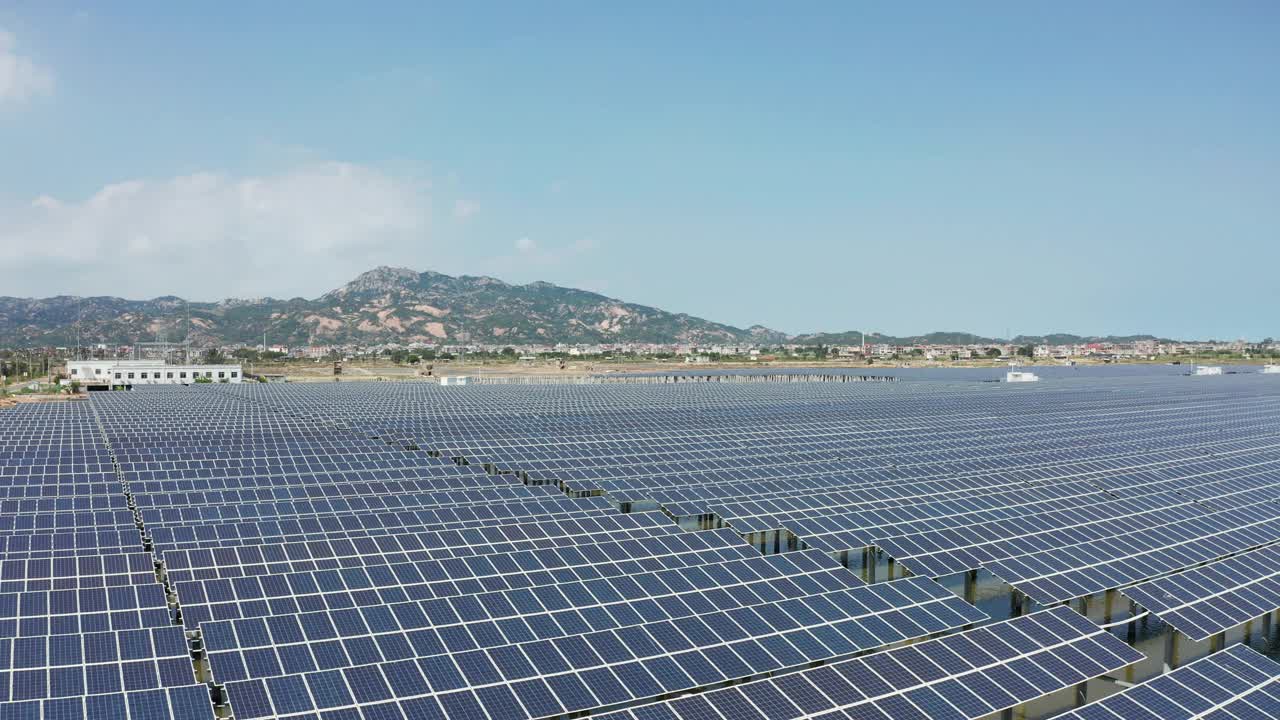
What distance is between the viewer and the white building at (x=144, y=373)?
116 m

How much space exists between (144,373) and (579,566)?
117 meters

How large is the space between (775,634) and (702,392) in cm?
8126

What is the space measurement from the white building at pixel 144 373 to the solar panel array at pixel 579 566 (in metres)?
72.1

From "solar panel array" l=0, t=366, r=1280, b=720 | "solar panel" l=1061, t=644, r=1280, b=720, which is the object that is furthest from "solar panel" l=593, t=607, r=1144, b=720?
"solar panel" l=1061, t=644, r=1280, b=720

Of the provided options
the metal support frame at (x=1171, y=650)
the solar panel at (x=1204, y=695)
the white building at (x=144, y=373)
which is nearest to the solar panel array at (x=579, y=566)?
the metal support frame at (x=1171, y=650)

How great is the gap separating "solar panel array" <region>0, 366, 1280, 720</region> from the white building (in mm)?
72128

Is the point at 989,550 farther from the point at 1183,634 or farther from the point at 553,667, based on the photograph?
the point at 553,667

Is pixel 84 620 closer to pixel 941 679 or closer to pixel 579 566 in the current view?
pixel 579 566

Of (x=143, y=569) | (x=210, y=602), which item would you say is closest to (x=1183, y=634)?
(x=210, y=602)

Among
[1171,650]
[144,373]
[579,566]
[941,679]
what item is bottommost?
[1171,650]

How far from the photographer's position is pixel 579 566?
72.3 feet

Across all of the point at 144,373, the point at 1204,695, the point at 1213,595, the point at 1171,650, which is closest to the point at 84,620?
the point at 1204,695

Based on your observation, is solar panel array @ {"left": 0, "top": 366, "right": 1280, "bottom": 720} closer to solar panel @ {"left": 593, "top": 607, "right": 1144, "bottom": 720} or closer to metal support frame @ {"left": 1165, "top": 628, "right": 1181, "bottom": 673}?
solar panel @ {"left": 593, "top": 607, "right": 1144, "bottom": 720}

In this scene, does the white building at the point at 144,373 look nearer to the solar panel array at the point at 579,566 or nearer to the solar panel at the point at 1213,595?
the solar panel array at the point at 579,566
